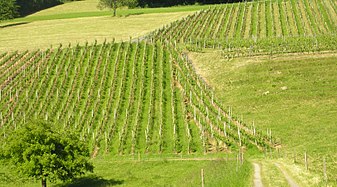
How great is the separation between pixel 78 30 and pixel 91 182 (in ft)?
227

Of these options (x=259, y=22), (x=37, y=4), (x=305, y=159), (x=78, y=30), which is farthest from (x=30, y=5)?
(x=305, y=159)

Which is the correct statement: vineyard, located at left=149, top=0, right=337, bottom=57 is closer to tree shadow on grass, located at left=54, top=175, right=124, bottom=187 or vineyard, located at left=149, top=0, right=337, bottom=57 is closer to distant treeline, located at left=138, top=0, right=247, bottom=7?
distant treeline, located at left=138, top=0, right=247, bottom=7

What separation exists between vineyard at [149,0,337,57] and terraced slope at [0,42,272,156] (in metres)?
9.73

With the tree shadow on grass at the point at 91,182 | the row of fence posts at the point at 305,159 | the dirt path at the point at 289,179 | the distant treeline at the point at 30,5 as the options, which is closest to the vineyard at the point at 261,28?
the row of fence posts at the point at 305,159

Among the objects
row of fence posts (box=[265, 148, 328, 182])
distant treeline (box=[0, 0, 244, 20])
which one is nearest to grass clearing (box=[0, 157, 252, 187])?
row of fence posts (box=[265, 148, 328, 182])

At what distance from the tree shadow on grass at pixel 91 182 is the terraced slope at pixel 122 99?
760 centimetres

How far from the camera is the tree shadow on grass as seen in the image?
43.3 m

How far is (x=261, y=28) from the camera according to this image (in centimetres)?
9644

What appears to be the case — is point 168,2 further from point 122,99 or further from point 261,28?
point 122,99

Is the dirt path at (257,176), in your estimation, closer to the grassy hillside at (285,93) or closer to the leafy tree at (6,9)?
the grassy hillside at (285,93)

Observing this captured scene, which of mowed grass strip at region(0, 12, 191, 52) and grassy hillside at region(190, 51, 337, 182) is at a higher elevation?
mowed grass strip at region(0, 12, 191, 52)

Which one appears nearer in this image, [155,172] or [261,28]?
[155,172]

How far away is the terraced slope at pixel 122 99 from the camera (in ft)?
183

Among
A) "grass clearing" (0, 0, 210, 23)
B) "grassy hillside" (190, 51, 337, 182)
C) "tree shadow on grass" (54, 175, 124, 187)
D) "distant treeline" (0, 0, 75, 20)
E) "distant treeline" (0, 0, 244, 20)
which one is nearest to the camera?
"tree shadow on grass" (54, 175, 124, 187)
